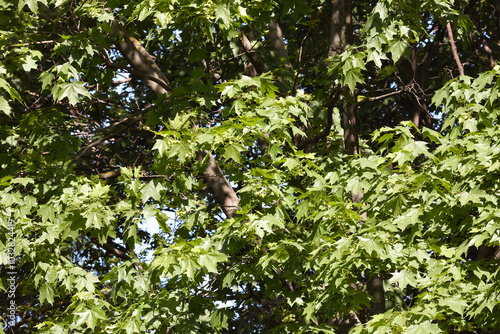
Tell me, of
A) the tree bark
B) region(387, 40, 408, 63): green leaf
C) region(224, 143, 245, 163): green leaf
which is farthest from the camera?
the tree bark

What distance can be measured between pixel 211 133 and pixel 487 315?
286 cm

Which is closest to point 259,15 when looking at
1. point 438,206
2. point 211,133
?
point 211,133

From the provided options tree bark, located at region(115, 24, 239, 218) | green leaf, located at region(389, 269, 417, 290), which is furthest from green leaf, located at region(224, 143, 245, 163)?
green leaf, located at region(389, 269, 417, 290)

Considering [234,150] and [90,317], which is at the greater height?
[234,150]

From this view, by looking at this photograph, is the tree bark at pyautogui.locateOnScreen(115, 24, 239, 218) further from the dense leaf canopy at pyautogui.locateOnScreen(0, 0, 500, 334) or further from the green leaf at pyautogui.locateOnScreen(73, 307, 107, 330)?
the green leaf at pyautogui.locateOnScreen(73, 307, 107, 330)

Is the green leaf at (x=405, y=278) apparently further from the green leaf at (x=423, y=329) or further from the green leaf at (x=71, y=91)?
the green leaf at (x=71, y=91)

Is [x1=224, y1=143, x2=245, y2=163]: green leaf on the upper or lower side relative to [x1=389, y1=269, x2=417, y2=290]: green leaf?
upper

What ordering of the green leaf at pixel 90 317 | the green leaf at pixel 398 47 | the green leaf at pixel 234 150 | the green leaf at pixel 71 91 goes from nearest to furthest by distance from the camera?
the green leaf at pixel 234 150, the green leaf at pixel 90 317, the green leaf at pixel 398 47, the green leaf at pixel 71 91

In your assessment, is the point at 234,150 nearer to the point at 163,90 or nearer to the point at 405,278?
the point at 405,278

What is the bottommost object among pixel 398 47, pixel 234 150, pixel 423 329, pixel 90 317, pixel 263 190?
pixel 423 329

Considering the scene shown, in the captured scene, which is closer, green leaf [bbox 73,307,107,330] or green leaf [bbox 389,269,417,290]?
green leaf [bbox 389,269,417,290]

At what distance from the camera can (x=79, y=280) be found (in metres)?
6.23

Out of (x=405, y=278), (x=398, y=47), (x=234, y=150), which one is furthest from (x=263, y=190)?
(x=398, y=47)

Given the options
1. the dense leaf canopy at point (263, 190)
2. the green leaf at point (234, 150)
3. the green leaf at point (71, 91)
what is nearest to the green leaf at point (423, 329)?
the dense leaf canopy at point (263, 190)
